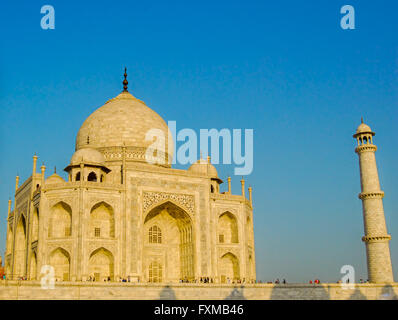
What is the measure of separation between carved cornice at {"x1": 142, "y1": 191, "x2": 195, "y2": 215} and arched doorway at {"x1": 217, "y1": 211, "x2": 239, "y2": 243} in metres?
2.68

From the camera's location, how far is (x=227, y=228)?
35844 mm

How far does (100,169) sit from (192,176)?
228 inches

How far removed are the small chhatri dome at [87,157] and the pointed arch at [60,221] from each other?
315cm

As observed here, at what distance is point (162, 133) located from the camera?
39.2 meters

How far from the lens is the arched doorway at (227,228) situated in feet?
116

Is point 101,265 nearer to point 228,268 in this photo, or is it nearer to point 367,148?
point 228,268

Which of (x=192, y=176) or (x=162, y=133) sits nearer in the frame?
(x=192, y=176)

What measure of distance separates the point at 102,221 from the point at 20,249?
21.8 ft

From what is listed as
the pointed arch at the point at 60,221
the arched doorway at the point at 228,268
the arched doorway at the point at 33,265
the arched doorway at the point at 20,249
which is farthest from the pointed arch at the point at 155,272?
the arched doorway at the point at 20,249

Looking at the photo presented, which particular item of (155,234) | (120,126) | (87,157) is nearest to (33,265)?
(87,157)

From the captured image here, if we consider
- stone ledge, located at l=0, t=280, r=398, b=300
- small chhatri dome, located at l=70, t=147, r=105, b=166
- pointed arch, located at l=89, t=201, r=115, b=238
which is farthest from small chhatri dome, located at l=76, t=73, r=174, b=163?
stone ledge, located at l=0, t=280, r=398, b=300

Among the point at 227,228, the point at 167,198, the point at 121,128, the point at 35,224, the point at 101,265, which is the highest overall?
the point at 121,128
